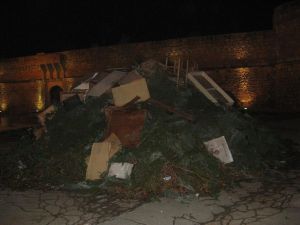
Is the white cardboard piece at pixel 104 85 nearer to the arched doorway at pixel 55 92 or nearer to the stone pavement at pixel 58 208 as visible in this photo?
the stone pavement at pixel 58 208

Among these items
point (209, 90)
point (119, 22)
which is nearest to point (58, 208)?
point (209, 90)

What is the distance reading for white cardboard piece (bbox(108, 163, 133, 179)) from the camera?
20.1 feet

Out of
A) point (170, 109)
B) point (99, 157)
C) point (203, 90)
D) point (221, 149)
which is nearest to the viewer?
point (99, 157)

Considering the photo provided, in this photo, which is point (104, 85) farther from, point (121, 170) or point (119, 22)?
point (119, 22)

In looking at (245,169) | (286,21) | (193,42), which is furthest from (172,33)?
(245,169)

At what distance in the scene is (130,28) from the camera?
36.6 meters

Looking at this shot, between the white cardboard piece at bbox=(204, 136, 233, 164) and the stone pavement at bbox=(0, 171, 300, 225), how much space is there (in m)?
0.79

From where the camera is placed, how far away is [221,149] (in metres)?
6.71

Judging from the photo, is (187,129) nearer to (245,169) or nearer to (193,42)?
(245,169)

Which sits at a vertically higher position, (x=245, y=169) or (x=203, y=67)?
(x=203, y=67)

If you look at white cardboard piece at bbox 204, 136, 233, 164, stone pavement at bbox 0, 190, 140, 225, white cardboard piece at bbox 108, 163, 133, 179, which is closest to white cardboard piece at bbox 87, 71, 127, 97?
white cardboard piece at bbox 108, 163, 133, 179

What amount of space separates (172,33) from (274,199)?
2954 centimetres

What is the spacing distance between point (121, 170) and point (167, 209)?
4.31 feet

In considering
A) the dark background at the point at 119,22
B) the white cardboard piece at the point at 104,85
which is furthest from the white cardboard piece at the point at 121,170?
the dark background at the point at 119,22
